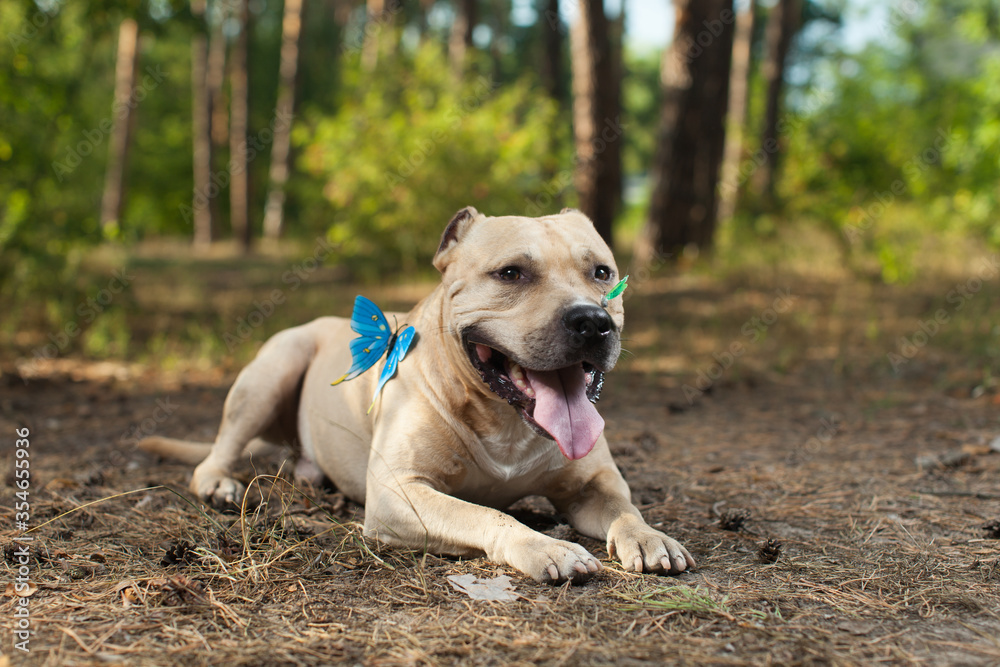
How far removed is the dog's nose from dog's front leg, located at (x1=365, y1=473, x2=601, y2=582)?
2.17 ft

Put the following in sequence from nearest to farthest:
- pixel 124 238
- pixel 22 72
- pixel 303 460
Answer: pixel 303 460, pixel 22 72, pixel 124 238

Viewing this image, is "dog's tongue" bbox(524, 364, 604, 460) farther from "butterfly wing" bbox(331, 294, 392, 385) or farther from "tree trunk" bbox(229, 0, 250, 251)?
"tree trunk" bbox(229, 0, 250, 251)

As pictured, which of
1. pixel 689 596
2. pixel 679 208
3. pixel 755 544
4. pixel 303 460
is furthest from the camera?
pixel 679 208

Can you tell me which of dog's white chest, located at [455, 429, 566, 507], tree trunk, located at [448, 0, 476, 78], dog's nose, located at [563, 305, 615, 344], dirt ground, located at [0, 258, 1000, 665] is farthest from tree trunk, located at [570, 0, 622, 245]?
tree trunk, located at [448, 0, 476, 78]

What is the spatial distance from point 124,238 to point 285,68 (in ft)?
34.6

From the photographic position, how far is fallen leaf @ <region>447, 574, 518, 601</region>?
2322 millimetres

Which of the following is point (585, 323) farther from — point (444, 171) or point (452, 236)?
point (444, 171)

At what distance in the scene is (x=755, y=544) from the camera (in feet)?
9.44

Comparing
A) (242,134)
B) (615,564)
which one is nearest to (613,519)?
(615,564)

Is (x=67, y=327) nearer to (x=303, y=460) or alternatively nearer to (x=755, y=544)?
(x=303, y=460)

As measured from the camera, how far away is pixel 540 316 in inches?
99.3

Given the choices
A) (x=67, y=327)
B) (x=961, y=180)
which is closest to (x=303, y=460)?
(x=67, y=327)

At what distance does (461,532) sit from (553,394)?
0.56 meters

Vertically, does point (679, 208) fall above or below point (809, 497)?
above
